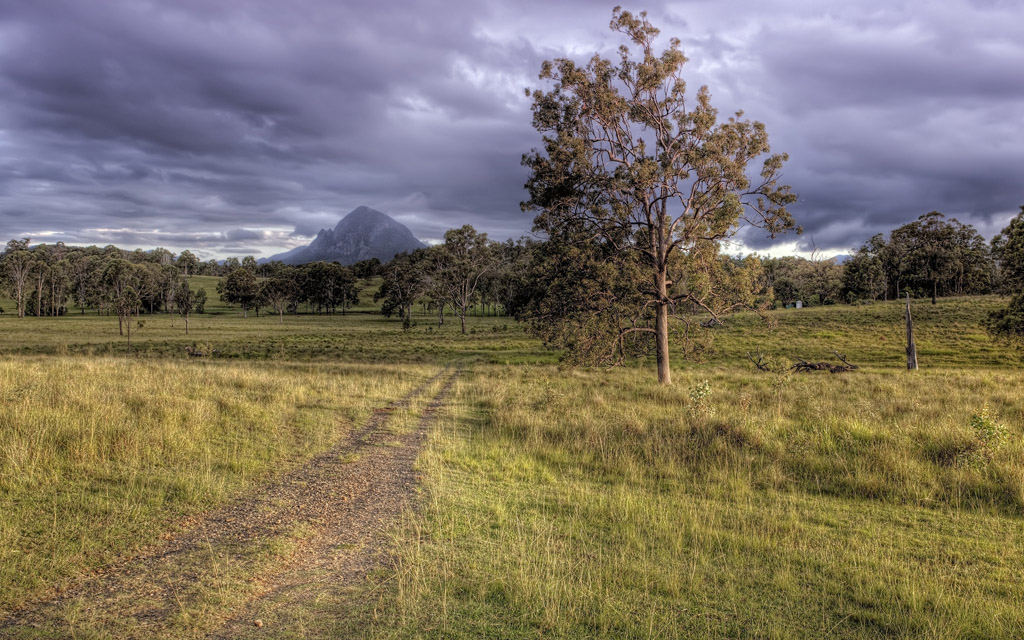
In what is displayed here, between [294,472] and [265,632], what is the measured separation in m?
4.85

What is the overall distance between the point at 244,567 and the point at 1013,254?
38067mm

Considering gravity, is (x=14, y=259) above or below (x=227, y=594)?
above

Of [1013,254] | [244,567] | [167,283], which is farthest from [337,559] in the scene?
[167,283]

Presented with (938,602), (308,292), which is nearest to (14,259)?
(308,292)

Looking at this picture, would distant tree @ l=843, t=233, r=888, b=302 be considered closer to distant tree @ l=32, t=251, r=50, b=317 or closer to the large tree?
the large tree

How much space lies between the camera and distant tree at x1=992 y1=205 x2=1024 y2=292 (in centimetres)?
2695

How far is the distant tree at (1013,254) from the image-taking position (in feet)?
88.4

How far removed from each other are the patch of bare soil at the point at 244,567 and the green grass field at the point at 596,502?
357mm

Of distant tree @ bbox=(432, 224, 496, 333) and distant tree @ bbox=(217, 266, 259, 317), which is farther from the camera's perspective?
distant tree @ bbox=(217, 266, 259, 317)

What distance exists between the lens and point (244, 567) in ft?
17.4

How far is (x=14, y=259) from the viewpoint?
89.3m

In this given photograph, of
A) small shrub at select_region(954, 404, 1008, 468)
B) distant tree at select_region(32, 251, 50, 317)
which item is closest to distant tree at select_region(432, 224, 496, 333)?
small shrub at select_region(954, 404, 1008, 468)

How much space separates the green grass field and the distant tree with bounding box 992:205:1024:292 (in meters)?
16.0

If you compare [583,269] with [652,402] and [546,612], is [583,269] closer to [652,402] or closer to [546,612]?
[652,402]
